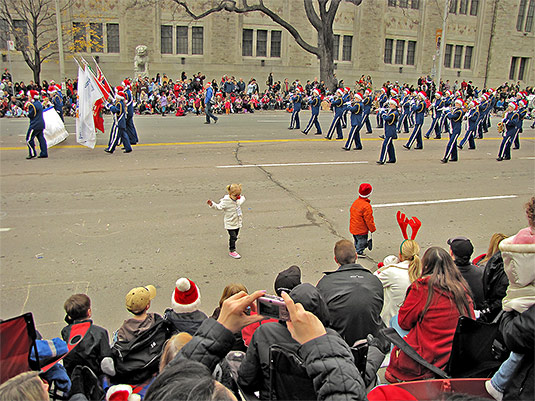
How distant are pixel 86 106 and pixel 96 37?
895 inches

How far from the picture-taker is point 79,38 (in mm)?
33438

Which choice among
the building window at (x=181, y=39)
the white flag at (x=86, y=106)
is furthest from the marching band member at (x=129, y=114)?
the building window at (x=181, y=39)

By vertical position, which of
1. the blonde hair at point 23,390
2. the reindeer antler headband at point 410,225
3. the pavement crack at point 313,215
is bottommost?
the pavement crack at point 313,215

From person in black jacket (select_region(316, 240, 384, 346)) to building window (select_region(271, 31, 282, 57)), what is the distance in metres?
36.8

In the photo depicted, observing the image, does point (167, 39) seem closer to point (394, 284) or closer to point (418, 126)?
point (418, 126)

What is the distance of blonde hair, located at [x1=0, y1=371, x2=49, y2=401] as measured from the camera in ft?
6.23

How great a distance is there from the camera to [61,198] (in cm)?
959

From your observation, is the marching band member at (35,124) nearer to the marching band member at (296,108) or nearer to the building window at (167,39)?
the marching band member at (296,108)

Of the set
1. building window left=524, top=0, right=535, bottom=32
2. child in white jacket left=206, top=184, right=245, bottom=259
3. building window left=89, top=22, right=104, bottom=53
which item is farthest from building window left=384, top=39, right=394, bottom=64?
child in white jacket left=206, top=184, right=245, bottom=259

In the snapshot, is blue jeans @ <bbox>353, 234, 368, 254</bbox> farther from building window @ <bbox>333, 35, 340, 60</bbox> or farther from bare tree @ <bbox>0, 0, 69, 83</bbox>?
building window @ <bbox>333, 35, 340, 60</bbox>

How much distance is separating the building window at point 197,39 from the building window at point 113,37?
218 inches

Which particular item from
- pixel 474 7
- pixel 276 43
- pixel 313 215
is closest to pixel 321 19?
pixel 276 43

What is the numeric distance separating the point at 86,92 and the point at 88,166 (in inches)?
120

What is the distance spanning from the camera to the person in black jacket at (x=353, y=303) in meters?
3.61
